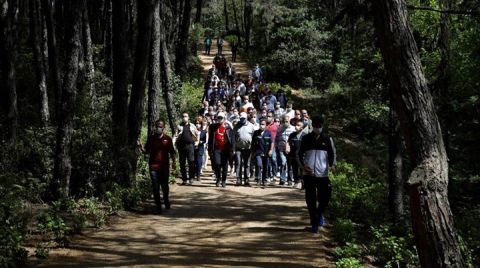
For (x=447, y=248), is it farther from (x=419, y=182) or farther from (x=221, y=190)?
(x=221, y=190)

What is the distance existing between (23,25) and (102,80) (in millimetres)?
7600

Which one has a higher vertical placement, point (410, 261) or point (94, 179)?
point (94, 179)

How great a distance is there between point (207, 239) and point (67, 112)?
4.01 meters

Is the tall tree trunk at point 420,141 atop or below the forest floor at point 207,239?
atop

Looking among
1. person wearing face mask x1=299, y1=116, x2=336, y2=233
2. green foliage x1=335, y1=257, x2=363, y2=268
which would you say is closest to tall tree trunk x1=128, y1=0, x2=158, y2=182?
person wearing face mask x1=299, y1=116, x2=336, y2=233

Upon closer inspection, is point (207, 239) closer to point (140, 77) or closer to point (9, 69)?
point (140, 77)

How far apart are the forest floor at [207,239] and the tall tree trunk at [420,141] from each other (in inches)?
92.3

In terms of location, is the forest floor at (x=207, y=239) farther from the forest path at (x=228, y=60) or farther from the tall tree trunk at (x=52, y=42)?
the forest path at (x=228, y=60)

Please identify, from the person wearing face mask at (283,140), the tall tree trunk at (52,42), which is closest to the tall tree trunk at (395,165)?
the person wearing face mask at (283,140)

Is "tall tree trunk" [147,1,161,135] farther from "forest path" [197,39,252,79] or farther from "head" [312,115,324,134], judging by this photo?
"forest path" [197,39,252,79]

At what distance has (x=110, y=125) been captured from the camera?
12.3m

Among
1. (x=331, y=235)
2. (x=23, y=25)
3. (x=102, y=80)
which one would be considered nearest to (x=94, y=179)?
(x=331, y=235)

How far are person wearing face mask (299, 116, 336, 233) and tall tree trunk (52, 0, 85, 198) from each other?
15.9 feet

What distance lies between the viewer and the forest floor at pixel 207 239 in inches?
311
